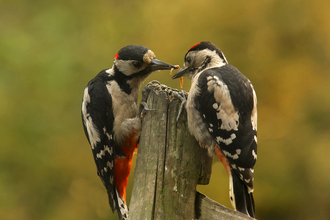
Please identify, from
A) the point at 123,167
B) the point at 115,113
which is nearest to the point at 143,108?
the point at 115,113

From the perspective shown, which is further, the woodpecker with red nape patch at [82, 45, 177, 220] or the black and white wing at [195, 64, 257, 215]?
the woodpecker with red nape patch at [82, 45, 177, 220]

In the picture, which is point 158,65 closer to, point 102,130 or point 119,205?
point 102,130

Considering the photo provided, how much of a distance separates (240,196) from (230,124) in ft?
1.40

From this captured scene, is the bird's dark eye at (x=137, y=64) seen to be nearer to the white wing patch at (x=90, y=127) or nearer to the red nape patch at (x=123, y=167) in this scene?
the white wing patch at (x=90, y=127)

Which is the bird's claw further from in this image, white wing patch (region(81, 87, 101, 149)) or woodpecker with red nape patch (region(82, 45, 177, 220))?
white wing patch (region(81, 87, 101, 149))

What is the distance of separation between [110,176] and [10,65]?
357 cm

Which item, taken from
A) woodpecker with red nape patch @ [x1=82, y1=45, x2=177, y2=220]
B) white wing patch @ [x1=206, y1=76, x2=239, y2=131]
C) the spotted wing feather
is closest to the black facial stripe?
woodpecker with red nape patch @ [x1=82, y1=45, x2=177, y2=220]

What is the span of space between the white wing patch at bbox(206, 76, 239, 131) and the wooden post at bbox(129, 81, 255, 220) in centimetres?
22

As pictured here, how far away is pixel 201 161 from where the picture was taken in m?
1.80

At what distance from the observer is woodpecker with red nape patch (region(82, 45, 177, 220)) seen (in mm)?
2408

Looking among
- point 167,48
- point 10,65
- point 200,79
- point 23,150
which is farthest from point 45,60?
point 200,79

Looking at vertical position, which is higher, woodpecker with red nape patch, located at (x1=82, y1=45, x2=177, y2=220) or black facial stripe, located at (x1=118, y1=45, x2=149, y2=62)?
black facial stripe, located at (x1=118, y1=45, x2=149, y2=62)

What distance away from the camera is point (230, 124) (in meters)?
1.92

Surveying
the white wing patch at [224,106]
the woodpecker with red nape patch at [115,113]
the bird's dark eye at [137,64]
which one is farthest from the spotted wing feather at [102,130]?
the white wing patch at [224,106]
